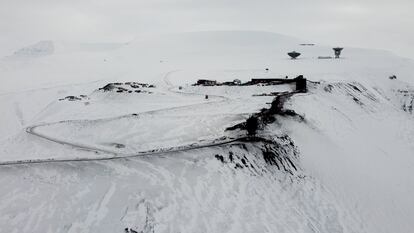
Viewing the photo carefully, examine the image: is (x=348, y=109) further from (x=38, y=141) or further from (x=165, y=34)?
(x=165, y=34)

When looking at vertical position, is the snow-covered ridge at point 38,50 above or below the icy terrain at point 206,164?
below

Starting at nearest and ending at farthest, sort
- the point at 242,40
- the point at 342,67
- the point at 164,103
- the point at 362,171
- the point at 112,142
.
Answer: the point at 112,142 < the point at 362,171 < the point at 164,103 < the point at 342,67 < the point at 242,40

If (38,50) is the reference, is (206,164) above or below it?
above

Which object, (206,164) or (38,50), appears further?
(38,50)

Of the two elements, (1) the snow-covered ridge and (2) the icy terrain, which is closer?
(2) the icy terrain

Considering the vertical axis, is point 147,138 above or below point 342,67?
above

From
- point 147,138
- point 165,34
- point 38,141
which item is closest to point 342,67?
point 147,138

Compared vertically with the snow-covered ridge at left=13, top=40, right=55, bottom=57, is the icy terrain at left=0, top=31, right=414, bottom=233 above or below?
above

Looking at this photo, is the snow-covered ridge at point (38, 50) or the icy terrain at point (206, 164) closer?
the icy terrain at point (206, 164)
